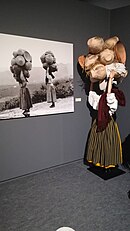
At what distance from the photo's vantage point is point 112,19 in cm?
329

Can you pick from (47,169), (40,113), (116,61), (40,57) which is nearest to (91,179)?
(47,169)

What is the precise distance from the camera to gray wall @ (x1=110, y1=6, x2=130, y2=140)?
3119 millimetres

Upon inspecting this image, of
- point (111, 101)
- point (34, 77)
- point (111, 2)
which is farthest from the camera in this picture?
point (111, 2)

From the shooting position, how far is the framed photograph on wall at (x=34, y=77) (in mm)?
2473

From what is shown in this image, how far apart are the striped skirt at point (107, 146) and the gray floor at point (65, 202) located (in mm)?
240

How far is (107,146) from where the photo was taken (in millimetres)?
2627

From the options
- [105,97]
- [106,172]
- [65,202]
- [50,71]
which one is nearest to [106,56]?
[105,97]

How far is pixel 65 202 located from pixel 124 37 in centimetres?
249

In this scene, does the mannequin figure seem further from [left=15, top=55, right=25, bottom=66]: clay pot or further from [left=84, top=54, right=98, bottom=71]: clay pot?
→ [left=15, top=55, right=25, bottom=66]: clay pot

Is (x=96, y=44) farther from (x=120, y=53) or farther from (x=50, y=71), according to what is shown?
(x=50, y=71)

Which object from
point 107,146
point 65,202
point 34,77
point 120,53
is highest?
point 120,53

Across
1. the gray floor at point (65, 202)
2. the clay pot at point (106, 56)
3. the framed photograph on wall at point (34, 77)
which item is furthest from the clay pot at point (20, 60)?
the gray floor at point (65, 202)

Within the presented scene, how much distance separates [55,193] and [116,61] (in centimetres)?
175

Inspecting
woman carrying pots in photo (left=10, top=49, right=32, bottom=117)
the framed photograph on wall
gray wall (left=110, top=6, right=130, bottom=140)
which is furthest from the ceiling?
woman carrying pots in photo (left=10, top=49, right=32, bottom=117)
